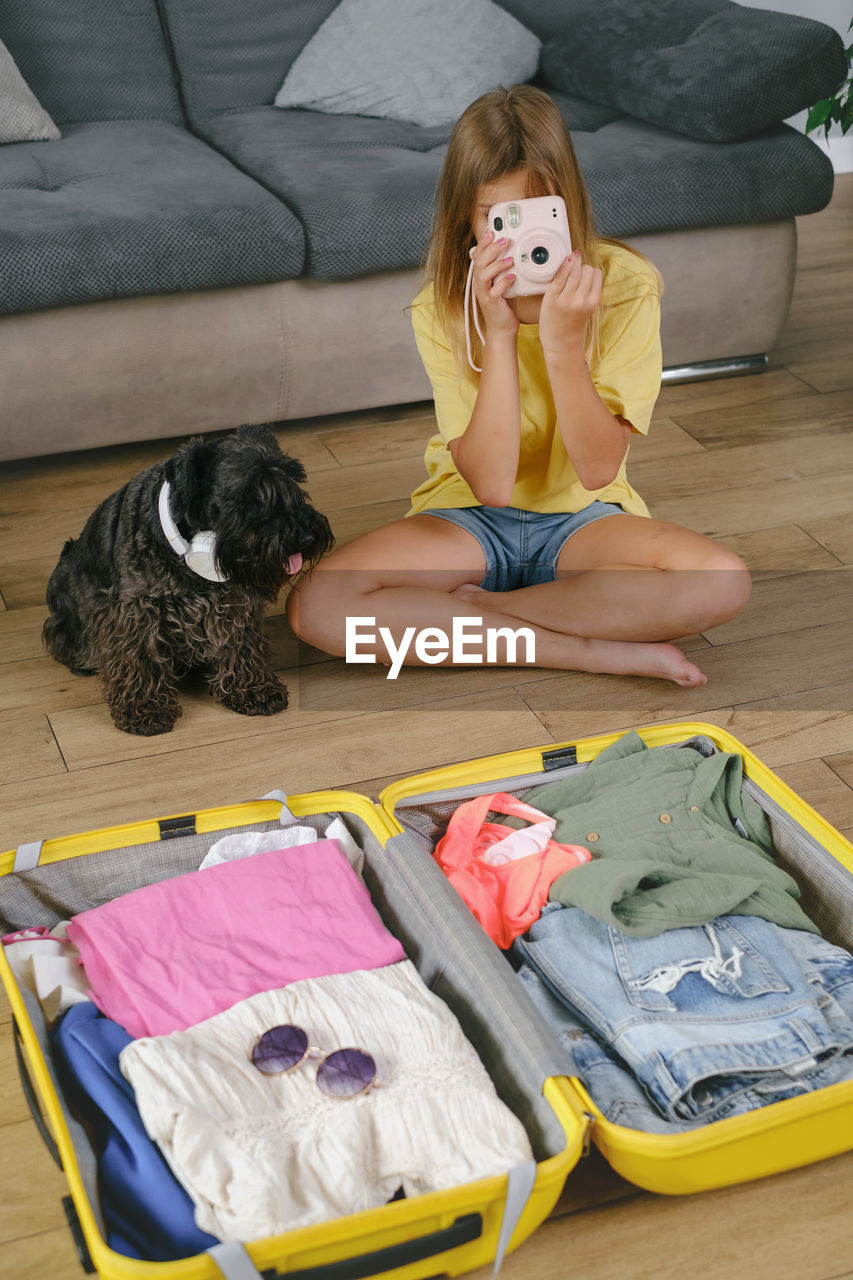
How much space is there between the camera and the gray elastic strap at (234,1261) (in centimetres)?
90

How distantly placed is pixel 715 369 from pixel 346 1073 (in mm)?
2204

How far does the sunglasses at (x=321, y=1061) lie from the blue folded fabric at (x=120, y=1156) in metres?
0.12

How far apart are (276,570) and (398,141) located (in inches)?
61.3

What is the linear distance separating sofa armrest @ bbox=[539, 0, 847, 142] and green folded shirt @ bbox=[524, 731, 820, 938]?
174 cm

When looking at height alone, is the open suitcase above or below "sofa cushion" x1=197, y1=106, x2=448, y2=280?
below

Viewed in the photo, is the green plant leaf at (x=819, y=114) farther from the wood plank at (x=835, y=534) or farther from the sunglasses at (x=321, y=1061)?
the sunglasses at (x=321, y=1061)

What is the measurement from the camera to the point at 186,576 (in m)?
1.69

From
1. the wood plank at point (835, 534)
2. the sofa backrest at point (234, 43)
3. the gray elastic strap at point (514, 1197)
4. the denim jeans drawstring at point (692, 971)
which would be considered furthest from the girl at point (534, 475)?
the sofa backrest at point (234, 43)

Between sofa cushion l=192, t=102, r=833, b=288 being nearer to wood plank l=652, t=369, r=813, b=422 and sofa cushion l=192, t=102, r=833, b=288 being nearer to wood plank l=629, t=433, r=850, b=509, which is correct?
wood plank l=652, t=369, r=813, b=422

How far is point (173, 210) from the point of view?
2.36 m

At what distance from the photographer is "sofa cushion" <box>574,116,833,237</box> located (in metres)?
2.58

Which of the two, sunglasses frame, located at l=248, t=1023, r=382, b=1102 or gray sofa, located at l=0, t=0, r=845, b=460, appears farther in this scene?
gray sofa, located at l=0, t=0, r=845, b=460

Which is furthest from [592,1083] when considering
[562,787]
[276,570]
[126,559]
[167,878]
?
[126,559]

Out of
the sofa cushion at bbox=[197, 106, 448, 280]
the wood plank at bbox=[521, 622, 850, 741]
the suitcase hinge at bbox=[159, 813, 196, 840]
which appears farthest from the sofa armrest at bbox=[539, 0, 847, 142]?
the suitcase hinge at bbox=[159, 813, 196, 840]
